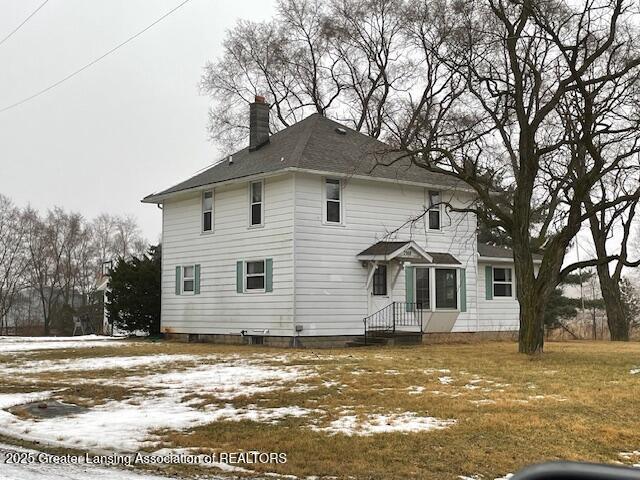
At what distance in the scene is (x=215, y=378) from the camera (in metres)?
12.4

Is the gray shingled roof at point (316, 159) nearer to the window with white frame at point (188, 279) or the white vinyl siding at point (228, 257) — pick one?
the white vinyl siding at point (228, 257)

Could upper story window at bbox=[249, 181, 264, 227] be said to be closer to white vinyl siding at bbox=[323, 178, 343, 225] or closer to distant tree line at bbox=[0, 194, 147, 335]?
white vinyl siding at bbox=[323, 178, 343, 225]

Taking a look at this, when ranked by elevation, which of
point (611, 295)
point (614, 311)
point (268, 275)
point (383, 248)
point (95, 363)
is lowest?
point (95, 363)

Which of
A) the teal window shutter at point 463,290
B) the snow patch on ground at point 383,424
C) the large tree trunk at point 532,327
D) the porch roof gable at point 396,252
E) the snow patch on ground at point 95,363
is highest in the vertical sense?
the porch roof gable at point 396,252

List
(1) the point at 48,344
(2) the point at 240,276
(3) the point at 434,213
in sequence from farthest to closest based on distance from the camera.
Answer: (3) the point at 434,213
(1) the point at 48,344
(2) the point at 240,276

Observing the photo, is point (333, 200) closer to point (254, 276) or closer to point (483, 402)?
point (254, 276)

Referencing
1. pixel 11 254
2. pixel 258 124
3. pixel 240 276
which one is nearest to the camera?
pixel 240 276

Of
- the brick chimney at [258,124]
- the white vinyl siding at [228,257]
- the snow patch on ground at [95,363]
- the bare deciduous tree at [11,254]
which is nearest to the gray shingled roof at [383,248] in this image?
the white vinyl siding at [228,257]

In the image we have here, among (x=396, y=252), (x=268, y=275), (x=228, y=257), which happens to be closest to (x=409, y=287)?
(x=396, y=252)

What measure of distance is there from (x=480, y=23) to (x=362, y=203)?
721 cm

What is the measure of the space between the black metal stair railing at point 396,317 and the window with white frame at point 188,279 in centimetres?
677

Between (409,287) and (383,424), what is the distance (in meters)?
15.4

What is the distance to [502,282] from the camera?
2752cm

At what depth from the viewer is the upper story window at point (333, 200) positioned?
22.4 metres
